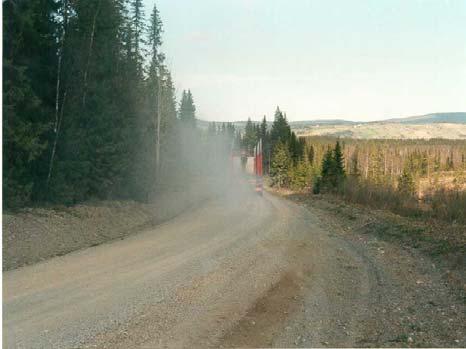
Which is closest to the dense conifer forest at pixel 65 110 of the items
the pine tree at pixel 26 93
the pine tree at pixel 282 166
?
the pine tree at pixel 26 93

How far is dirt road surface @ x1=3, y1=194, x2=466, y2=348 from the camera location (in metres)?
6.35

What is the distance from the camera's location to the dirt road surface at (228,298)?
6.35 m

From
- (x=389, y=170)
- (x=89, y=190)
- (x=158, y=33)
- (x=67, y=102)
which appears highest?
(x=158, y=33)

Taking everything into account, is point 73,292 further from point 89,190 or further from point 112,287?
point 89,190

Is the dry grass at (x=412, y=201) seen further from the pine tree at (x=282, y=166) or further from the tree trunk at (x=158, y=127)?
the pine tree at (x=282, y=166)

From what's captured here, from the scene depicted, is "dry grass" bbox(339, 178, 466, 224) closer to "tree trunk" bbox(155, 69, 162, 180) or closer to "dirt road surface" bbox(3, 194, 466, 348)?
"dirt road surface" bbox(3, 194, 466, 348)

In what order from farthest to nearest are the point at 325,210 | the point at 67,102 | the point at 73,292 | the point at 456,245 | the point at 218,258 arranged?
the point at 325,210
the point at 67,102
the point at 456,245
the point at 218,258
the point at 73,292

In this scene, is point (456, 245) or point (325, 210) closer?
point (456, 245)

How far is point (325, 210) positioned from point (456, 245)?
1363cm

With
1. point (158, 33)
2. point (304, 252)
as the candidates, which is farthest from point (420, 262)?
point (158, 33)

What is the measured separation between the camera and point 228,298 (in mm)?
8195

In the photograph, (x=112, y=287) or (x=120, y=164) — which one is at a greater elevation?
(x=120, y=164)

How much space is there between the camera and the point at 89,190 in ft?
68.6

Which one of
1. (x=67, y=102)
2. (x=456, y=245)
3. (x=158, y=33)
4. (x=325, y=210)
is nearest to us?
(x=456, y=245)
